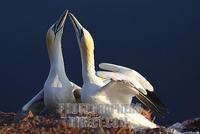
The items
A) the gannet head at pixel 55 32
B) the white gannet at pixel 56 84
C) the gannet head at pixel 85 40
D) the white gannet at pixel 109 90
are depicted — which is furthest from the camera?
the gannet head at pixel 55 32

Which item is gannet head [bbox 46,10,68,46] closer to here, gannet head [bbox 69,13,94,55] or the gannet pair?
the gannet pair

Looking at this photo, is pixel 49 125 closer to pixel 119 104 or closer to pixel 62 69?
pixel 119 104

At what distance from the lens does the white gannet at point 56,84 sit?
7.02m

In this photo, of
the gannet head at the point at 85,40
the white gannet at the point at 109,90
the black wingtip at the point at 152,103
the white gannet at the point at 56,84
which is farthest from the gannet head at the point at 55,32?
the black wingtip at the point at 152,103

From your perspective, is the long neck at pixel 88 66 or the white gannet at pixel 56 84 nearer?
the long neck at pixel 88 66

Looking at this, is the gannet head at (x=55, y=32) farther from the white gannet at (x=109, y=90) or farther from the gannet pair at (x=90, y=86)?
the white gannet at (x=109, y=90)

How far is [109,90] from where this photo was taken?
669 cm

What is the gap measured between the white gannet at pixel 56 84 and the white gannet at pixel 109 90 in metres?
0.29

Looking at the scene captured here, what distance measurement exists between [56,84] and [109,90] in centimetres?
74

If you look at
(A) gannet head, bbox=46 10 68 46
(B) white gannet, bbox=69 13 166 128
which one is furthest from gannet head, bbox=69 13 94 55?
(A) gannet head, bbox=46 10 68 46

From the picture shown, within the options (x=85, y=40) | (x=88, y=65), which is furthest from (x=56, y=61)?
(x=85, y=40)

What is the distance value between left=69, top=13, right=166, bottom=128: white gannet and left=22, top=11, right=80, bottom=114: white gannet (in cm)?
29

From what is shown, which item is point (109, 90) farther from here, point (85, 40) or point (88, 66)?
point (85, 40)

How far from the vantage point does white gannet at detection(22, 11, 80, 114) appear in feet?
23.0
